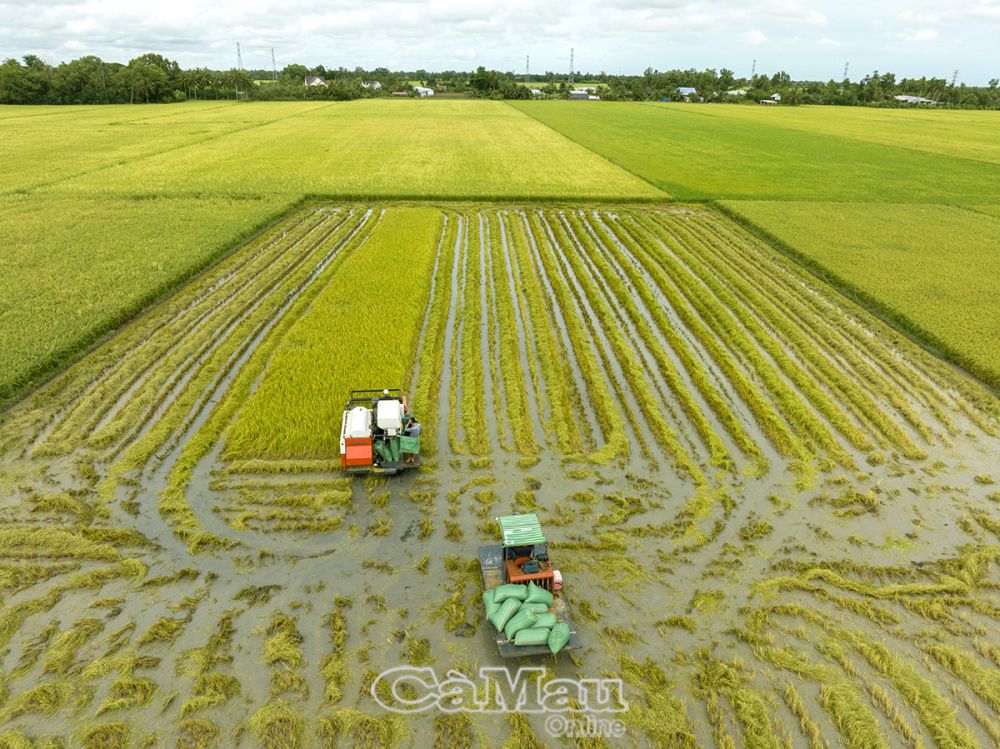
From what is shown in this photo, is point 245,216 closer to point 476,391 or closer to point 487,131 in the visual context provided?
point 476,391

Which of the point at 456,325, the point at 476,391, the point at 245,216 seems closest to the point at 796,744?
the point at 476,391

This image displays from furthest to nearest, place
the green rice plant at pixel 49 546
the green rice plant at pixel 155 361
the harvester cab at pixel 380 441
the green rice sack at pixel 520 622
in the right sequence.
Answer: the green rice plant at pixel 155 361, the harvester cab at pixel 380 441, the green rice plant at pixel 49 546, the green rice sack at pixel 520 622

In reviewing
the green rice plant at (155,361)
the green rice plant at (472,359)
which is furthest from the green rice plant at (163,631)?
the green rice plant at (472,359)

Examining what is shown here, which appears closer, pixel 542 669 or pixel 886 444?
pixel 542 669

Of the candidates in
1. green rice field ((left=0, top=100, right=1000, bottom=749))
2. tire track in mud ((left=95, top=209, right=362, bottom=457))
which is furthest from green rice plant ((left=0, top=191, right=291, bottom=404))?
tire track in mud ((left=95, top=209, right=362, bottom=457))

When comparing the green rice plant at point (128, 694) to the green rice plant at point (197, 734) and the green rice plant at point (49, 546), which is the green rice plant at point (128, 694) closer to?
the green rice plant at point (197, 734)

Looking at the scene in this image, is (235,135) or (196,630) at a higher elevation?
(235,135)
